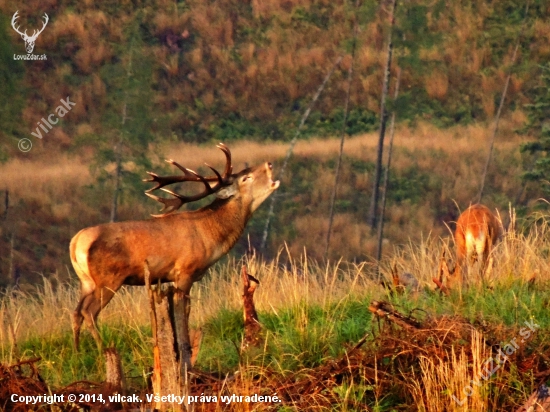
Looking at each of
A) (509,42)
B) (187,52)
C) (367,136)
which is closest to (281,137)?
(367,136)

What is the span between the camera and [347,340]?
8273 millimetres

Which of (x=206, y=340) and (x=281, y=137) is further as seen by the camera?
(x=281, y=137)

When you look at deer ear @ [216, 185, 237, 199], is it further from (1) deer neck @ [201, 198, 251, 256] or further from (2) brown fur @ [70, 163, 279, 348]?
(2) brown fur @ [70, 163, 279, 348]

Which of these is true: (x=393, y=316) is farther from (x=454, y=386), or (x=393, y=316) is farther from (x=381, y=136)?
(x=381, y=136)

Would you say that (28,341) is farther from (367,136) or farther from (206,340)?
(367,136)

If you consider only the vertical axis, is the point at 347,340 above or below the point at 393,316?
below

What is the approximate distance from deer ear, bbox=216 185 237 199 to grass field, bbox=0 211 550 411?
77 centimetres

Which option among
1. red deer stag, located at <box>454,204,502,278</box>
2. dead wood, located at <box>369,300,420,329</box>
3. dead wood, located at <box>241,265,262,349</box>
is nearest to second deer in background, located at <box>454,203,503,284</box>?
red deer stag, located at <box>454,204,502,278</box>

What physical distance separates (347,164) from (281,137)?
4.29 meters

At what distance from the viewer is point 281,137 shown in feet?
→ 127

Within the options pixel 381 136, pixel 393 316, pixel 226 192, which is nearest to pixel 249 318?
pixel 393 316

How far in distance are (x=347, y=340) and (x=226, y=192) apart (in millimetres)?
2493

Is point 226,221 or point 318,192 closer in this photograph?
point 226,221

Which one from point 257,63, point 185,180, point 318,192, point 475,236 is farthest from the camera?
point 257,63
